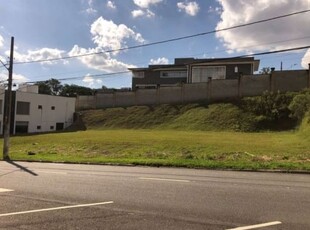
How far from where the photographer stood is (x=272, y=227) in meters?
7.89

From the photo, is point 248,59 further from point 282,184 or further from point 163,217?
point 163,217

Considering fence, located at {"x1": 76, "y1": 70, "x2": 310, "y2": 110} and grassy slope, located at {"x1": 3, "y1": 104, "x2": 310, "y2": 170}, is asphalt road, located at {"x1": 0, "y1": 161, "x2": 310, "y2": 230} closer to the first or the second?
grassy slope, located at {"x1": 3, "y1": 104, "x2": 310, "y2": 170}

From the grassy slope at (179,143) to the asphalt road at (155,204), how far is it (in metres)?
7.32

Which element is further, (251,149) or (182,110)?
(182,110)

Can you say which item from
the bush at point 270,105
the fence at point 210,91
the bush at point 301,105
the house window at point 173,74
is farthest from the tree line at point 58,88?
the bush at point 301,105

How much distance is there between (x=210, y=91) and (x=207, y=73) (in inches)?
590

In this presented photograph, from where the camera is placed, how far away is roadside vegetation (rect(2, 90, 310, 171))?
2489cm

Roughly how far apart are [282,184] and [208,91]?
5205cm

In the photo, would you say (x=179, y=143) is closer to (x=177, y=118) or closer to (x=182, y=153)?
(x=182, y=153)

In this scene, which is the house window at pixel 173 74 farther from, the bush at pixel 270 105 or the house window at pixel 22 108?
the house window at pixel 22 108

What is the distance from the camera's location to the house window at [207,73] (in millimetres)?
79125

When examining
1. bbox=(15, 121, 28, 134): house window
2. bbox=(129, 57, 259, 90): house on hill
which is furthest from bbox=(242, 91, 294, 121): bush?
bbox=(15, 121, 28, 134): house window

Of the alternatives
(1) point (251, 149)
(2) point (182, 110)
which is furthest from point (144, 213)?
(2) point (182, 110)

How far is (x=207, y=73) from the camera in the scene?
262 feet
